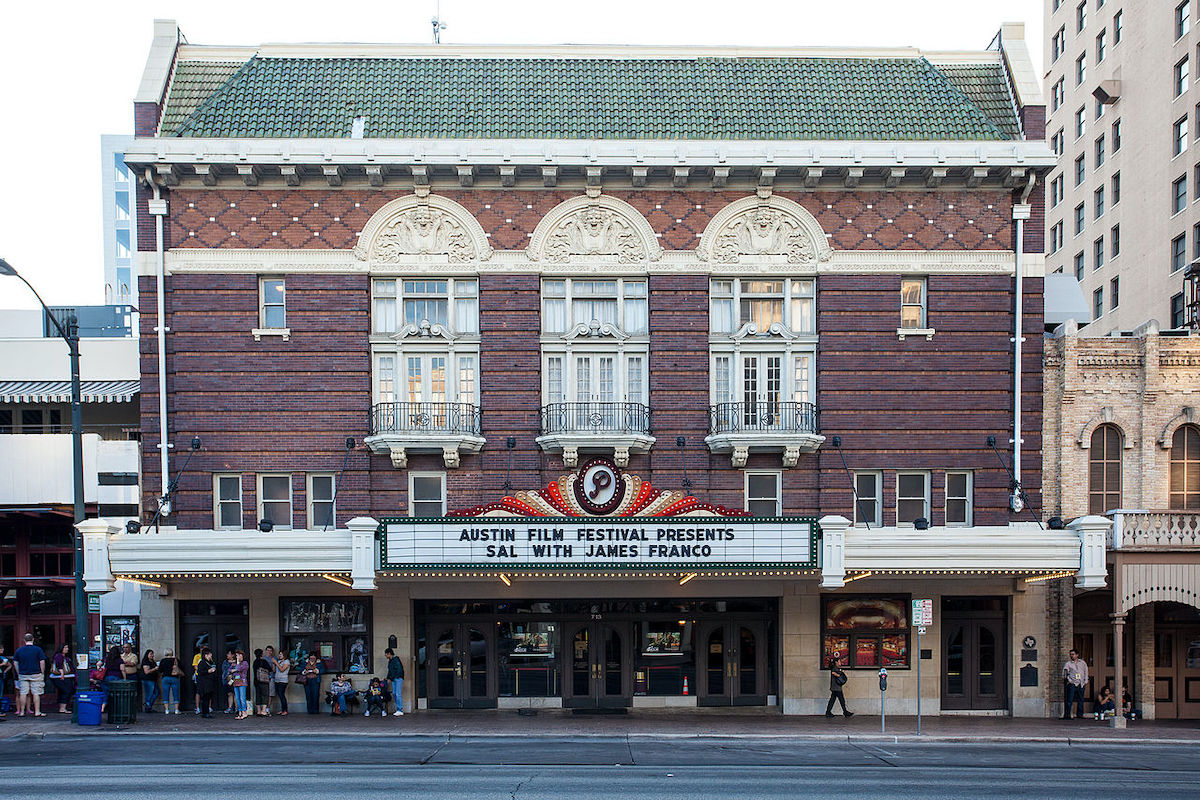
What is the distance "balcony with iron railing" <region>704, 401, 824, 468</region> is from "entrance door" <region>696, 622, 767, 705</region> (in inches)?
163

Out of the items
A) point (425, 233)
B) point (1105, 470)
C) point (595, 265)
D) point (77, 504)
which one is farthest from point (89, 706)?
point (1105, 470)

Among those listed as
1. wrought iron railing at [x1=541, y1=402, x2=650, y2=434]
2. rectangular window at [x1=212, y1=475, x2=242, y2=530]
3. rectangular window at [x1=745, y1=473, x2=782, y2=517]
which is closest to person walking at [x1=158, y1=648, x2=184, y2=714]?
rectangular window at [x1=212, y1=475, x2=242, y2=530]

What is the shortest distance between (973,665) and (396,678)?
13.7 metres

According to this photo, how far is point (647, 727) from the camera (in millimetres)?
21219

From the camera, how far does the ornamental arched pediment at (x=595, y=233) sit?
23.7 metres

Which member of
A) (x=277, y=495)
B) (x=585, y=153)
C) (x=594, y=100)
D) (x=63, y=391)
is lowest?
(x=277, y=495)

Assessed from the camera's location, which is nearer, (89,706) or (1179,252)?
(89,706)

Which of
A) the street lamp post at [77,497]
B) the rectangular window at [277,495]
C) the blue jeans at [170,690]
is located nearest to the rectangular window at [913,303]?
the rectangular window at [277,495]

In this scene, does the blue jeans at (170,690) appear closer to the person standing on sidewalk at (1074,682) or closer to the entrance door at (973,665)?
the entrance door at (973,665)

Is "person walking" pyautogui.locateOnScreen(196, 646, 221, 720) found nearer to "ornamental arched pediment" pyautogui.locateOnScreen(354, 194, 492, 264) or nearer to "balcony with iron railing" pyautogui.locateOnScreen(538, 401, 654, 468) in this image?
"balcony with iron railing" pyautogui.locateOnScreen(538, 401, 654, 468)

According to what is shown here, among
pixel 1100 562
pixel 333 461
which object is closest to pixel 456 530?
pixel 333 461

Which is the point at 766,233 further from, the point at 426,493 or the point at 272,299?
the point at 272,299

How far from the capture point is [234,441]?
23375 millimetres

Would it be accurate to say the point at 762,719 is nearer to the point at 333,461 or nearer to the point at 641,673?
the point at 641,673
